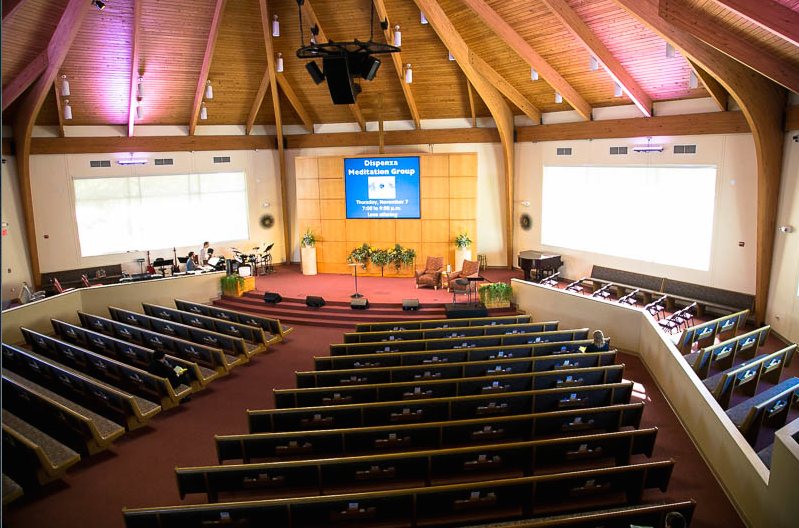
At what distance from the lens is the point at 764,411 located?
6797mm

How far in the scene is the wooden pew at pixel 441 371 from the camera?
8258mm

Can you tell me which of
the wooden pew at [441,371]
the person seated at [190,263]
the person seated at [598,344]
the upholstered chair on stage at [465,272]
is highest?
the person seated at [190,263]

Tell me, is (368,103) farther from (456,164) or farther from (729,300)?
(729,300)

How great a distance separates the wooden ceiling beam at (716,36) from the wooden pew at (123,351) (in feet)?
30.0

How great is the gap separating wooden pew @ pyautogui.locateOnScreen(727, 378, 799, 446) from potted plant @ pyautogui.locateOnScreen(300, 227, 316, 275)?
1249cm

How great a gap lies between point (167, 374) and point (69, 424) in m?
1.55

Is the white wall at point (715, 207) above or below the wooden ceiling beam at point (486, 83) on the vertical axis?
below

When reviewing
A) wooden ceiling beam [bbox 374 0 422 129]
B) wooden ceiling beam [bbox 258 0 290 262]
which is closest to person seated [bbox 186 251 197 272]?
wooden ceiling beam [bbox 258 0 290 262]

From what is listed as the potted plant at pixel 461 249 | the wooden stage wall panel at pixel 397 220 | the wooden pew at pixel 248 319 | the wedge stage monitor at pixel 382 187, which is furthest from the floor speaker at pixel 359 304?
the wedge stage monitor at pixel 382 187

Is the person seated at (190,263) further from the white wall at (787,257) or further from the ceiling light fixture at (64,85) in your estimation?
the white wall at (787,257)

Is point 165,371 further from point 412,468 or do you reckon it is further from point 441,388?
point 412,468

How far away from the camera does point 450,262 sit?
676 inches

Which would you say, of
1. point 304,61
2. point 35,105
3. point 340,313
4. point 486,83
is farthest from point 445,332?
point 35,105

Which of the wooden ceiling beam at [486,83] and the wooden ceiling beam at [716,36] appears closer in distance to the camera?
the wooden ceiling beam at [716,36]
